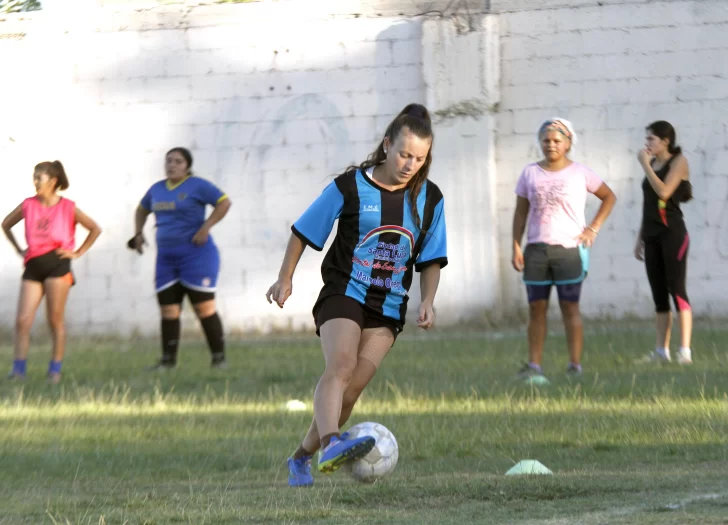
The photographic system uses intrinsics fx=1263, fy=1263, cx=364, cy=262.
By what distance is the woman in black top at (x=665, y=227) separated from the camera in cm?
956

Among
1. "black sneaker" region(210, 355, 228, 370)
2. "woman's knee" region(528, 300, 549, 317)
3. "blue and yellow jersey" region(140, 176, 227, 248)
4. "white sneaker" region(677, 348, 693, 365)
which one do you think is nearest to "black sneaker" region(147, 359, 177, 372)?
"black sneaker" region(210, 355, 228, 370)

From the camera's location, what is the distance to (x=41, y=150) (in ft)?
46.4

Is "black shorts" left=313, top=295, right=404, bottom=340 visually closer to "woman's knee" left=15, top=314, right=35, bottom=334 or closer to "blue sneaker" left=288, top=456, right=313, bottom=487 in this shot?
"blue sneaker" left=288, top=456, right=313, bottom=487

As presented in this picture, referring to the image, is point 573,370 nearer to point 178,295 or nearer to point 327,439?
point 178,295

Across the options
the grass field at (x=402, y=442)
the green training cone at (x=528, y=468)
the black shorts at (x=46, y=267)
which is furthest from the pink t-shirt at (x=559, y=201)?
the black shorts at (x=46, y=267)

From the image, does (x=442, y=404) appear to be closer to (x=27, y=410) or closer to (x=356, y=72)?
(x=27, y=410)

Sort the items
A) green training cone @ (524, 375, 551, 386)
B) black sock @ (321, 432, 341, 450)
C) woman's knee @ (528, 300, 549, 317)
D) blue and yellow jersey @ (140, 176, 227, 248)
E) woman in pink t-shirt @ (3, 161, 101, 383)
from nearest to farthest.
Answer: black sock @ (321, 432, 341, 450), green training cone @ (524, 375, 551, 386), woman's knee @ (528, 300, 549, 317), woman in pink t-shirt @ (3, 161, 101, 383), blue and yellow jersey @ (140, 176, 227, 248)

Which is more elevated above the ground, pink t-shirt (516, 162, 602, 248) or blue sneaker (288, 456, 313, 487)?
pink t-shirt (516, 162, 602, 248)

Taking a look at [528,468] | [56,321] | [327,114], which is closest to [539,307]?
[528,468]

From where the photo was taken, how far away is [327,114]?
1378 centimetres

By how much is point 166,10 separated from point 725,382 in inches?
321

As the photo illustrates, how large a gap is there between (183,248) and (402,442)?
427cm

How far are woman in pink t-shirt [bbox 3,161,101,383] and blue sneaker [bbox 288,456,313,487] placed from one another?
4948mm

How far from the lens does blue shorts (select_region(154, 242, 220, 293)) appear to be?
34.0 ft
